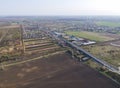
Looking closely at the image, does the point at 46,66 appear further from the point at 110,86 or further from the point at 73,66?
the point at 110,86

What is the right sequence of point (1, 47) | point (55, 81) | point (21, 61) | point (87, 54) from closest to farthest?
point (55, 81) → point (21, 61) → point (87, 54) → point (1, 47)

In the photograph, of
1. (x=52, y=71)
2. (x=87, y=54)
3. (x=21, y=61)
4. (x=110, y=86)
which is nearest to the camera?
(x=110, y=86)

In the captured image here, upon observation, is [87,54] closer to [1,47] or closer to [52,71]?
[52,71]

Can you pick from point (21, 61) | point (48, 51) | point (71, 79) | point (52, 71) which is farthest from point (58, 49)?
point (71, 79)

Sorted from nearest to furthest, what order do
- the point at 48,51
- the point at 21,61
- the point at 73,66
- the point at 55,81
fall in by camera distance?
1. the point at 55,81
2. the point at 73,66
3. the point at 21,61
4. the point at 48,51

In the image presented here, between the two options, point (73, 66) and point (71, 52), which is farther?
point (71, 52)

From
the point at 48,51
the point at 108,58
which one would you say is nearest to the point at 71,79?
the point at 108,58

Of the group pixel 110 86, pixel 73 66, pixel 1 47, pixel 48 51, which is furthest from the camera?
pixel 1 47

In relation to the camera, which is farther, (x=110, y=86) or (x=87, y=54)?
(x=87, y=54)
